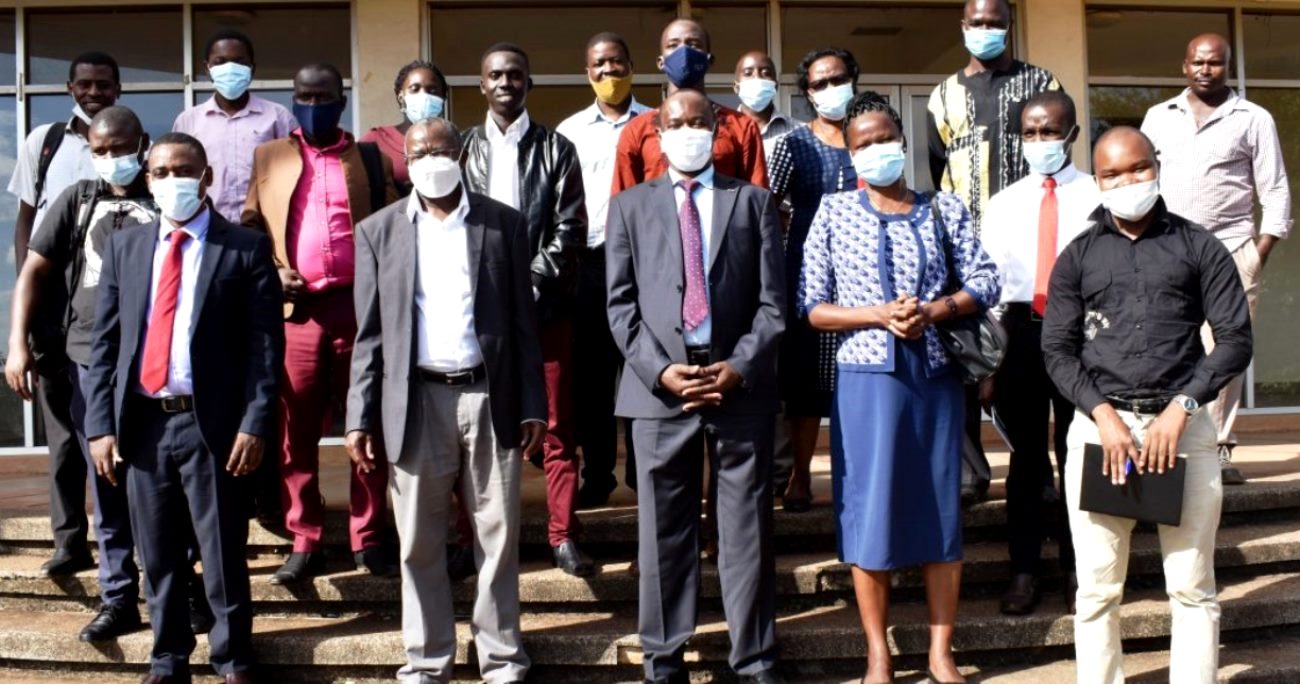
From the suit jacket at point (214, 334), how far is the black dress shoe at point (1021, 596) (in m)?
2.94

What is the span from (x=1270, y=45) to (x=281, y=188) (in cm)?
753

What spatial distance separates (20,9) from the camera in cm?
859

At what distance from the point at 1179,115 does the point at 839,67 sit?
6.17 feet

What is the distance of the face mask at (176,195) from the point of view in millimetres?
4617

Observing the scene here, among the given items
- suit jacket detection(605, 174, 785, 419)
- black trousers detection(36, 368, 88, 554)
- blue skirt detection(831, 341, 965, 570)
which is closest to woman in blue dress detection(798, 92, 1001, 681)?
blue skirt detection(831, 341, 965, 570)

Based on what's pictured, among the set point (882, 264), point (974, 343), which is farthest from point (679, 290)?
point (974, 343)

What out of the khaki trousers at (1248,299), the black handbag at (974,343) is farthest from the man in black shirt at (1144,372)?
the khaki trousers at (1248,299)

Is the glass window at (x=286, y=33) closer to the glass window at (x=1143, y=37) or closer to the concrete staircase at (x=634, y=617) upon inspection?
the concrete staircase at (x=634, y=617)

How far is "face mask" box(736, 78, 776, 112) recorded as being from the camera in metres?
5.82

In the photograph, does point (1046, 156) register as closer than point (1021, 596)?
Yes

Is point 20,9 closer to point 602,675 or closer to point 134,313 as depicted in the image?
point 134,313

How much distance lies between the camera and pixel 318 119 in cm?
528

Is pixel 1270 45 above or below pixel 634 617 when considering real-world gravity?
above

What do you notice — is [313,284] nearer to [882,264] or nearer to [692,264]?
[692,264]
